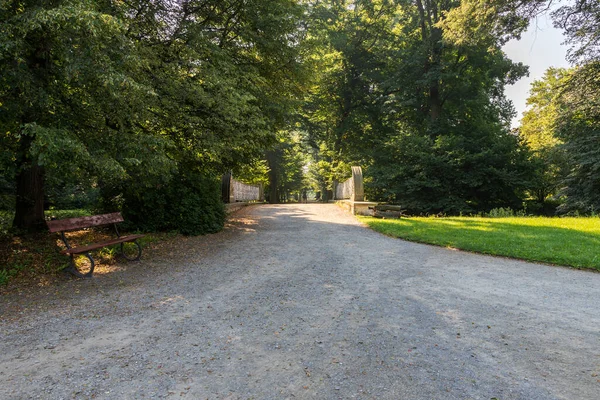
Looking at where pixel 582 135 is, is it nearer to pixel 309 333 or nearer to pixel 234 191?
pixel 234 191

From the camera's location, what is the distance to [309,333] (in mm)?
3502

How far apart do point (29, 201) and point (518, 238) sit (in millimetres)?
12032

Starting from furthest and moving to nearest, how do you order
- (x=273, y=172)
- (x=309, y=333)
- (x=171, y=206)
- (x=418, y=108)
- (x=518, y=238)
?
(x=273, y=172)
(x=418, y=108)
(x=171, y=206)
(x=518, y=238)
(x=309, y=333)

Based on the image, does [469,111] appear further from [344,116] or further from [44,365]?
[44,365]

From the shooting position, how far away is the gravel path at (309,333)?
2.60 m

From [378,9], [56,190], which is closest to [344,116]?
[378,9]

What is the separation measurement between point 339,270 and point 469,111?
20.8 meters

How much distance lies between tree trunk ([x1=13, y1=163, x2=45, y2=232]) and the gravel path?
3803 mm

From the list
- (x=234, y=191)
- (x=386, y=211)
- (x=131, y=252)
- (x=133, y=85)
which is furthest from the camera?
(x=234, y=191)

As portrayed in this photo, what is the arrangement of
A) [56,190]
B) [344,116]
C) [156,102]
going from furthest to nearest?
[344,116] → [56,190] → [156,102]

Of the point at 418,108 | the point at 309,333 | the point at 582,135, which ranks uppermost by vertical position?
the point at 418,108

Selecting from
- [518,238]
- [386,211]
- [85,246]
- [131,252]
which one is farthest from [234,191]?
[518,238]

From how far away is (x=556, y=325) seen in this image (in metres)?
3.78

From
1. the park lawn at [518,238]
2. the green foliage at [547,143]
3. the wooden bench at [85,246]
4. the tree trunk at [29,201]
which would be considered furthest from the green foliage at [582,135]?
the tree trunk at [29,201]
